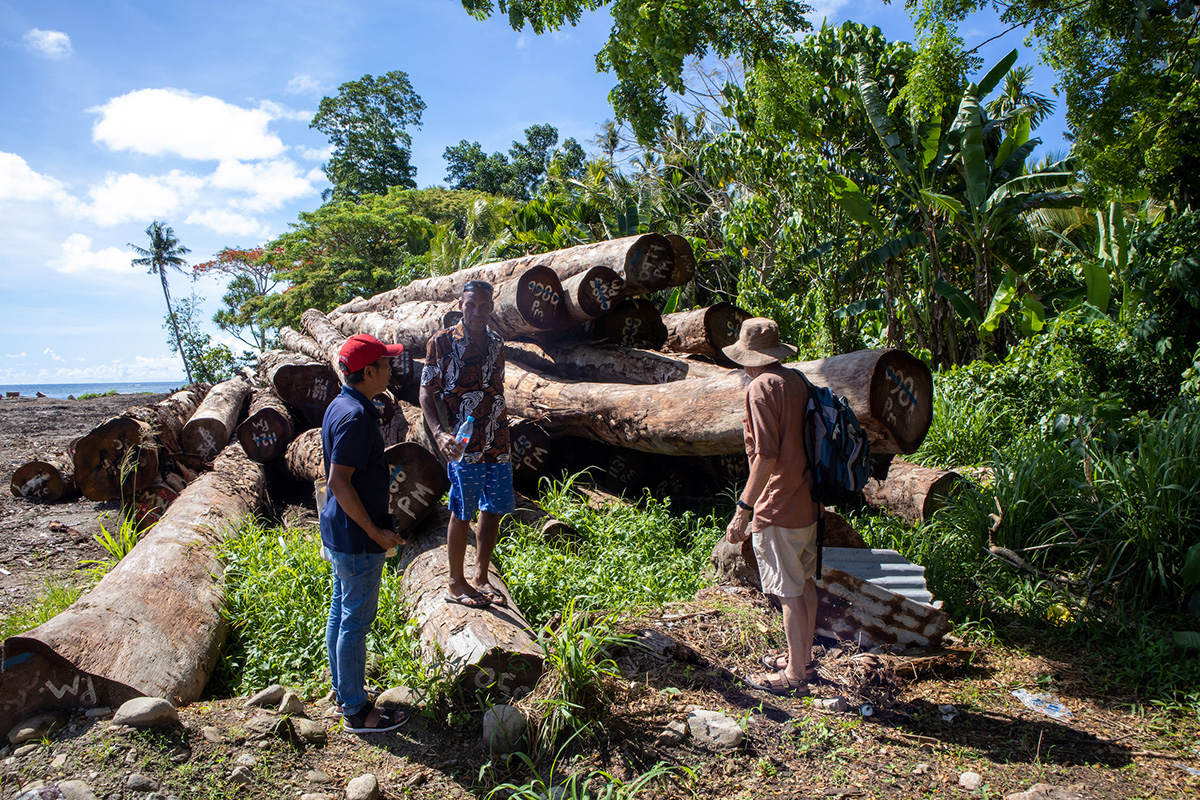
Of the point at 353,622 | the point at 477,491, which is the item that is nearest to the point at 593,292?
the point at 477,491

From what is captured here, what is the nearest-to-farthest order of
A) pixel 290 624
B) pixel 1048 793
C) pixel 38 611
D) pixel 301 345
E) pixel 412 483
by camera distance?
1. pixel 1048 793
2. pixel 290 624
3. pixel 38 611
4. pixel 412 483
5. pixel 301 345

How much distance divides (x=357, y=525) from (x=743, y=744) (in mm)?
1903

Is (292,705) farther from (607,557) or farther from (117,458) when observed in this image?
(117,458)

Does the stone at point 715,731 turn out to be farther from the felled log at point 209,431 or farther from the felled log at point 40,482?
the felled log at point 40,482

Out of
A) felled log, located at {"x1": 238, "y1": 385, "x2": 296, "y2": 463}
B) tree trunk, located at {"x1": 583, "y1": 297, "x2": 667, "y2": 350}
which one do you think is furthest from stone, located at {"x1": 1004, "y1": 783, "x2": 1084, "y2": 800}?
felled log, located at {"x1": 238, "y1": 385, "x2": 296, "y2": 463}

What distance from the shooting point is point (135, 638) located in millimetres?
3334

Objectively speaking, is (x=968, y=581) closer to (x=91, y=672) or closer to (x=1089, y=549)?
(x=1089, y=549)

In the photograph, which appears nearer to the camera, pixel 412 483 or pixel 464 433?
pixel 464 433

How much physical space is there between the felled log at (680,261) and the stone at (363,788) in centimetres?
498

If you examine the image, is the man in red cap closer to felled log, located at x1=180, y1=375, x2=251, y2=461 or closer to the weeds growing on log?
the weeds growing on log

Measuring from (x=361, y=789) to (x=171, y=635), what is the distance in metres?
1.63

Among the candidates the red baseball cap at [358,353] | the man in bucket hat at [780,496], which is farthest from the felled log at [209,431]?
the man in bucket hat at [780,496]

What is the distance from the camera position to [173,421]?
28.9 feet

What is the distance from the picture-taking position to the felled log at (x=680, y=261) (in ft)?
21.6
